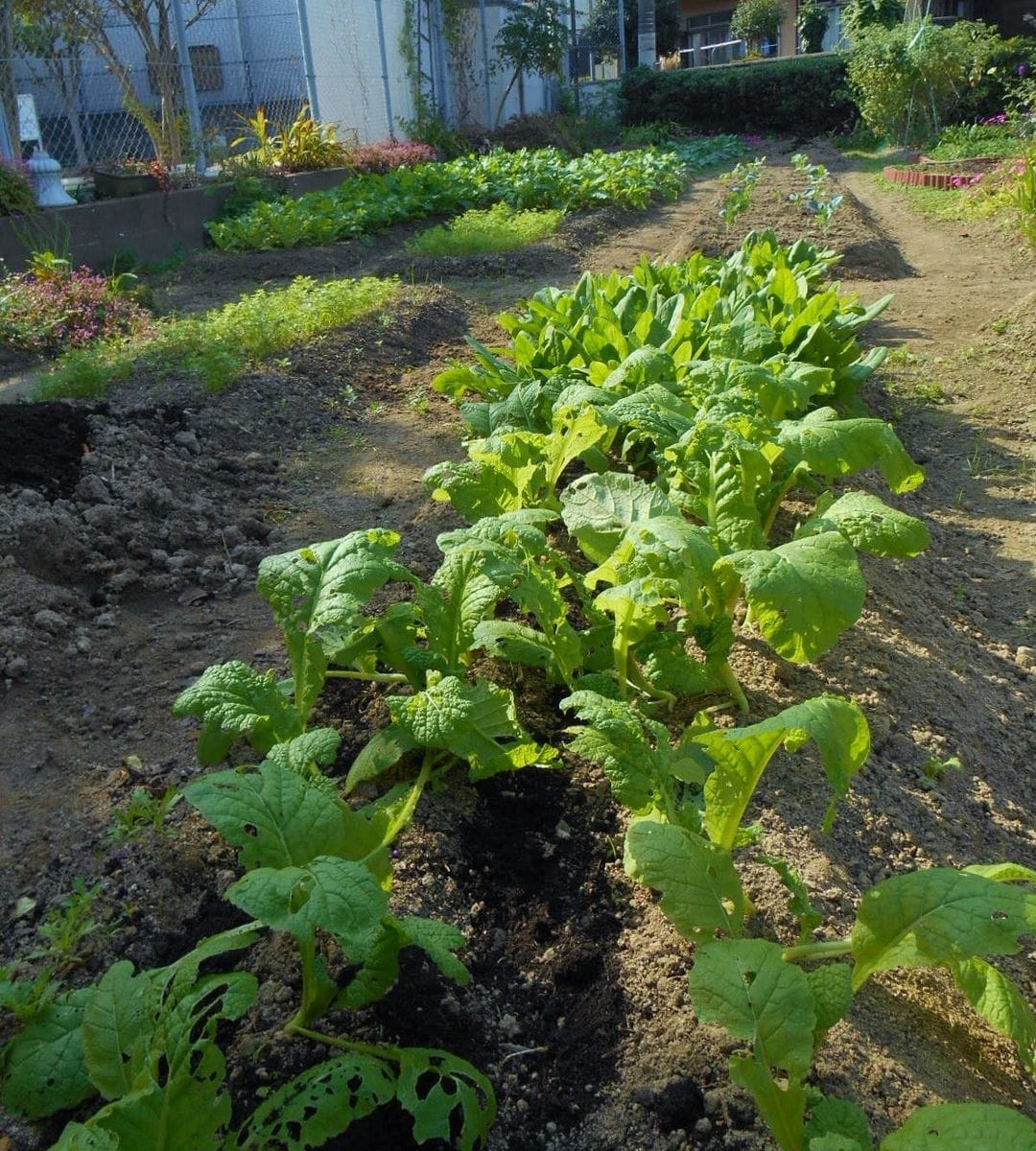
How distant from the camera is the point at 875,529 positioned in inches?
100

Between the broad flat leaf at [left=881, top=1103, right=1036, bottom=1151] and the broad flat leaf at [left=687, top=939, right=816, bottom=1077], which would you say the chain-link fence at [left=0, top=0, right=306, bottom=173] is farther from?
the broad flat leaf at [left=881, top=1103, right=1036, bottom=1151]

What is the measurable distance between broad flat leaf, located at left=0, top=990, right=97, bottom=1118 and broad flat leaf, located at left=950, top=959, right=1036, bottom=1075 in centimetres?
144

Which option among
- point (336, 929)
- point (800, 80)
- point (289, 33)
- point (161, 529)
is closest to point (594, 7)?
point (800, 80)

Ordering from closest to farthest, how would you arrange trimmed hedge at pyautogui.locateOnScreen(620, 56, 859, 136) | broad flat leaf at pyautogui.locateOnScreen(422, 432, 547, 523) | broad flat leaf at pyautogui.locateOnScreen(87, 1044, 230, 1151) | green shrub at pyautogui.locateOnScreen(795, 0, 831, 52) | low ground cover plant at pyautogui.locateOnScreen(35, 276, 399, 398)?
broad flat leaf at pyautogui.locateOnScreen(87, 1044, 230, 1151), broad flat leaf at pyautogui.locateOnScreen(422, 432, 547, 523), low ground cover plant at pyautogui.locateOnScreen(35, 276, 399, 398), trimmed hedge at pyautogui.locateOnScreen(620, 56, 859, 136), green shrub at pyautogui.locateOnScreen(795, 0, 831, 52)

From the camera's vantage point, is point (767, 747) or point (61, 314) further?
point (61, 314)

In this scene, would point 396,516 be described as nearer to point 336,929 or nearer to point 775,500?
point 775,500

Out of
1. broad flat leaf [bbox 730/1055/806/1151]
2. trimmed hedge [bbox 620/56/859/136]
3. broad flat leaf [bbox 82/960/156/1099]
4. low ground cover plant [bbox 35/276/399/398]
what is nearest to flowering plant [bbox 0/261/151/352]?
low ground cover plant [bbox 35/276/399/398]

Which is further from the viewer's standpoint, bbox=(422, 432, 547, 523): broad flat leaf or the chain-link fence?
the chain-link fence

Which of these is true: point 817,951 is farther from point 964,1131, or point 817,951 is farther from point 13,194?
point 13,194

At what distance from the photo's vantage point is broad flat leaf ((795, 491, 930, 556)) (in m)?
2.51

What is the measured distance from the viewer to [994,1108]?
1356mm

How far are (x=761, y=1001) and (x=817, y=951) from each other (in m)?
0.33

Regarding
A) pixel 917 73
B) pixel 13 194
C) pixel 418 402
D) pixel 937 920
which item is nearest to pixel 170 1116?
pixel 937 920

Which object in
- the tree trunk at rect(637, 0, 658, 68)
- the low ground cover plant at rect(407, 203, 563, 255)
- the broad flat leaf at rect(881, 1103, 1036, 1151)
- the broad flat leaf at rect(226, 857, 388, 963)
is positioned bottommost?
the broad flat leaf at rect(881, 1103, 1036, 1151)
